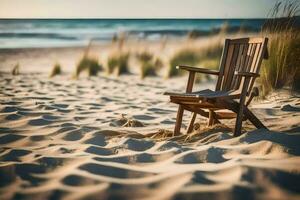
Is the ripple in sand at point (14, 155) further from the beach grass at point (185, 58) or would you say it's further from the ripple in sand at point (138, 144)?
the beach grass at point (185, 58)

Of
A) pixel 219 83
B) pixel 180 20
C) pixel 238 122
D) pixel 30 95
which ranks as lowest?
pixel 30 95

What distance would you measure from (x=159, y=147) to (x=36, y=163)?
1.01 m

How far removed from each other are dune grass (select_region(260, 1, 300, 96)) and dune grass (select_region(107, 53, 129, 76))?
4.42 metres

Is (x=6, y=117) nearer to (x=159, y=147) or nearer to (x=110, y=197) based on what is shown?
(x=159, y=147)

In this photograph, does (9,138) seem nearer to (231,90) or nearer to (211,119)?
(211,119)

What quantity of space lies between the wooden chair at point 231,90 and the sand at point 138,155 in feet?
0.53

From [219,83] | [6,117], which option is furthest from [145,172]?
[6,117]

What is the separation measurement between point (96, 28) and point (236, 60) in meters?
25.2

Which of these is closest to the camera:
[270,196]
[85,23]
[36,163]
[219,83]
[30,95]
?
[270,196]

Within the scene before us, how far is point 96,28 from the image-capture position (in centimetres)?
2822

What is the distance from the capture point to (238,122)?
3.23 metres

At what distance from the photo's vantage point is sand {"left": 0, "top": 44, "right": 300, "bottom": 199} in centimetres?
223

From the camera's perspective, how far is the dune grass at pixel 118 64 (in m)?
9.09

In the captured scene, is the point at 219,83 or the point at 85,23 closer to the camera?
the point at 219,83
